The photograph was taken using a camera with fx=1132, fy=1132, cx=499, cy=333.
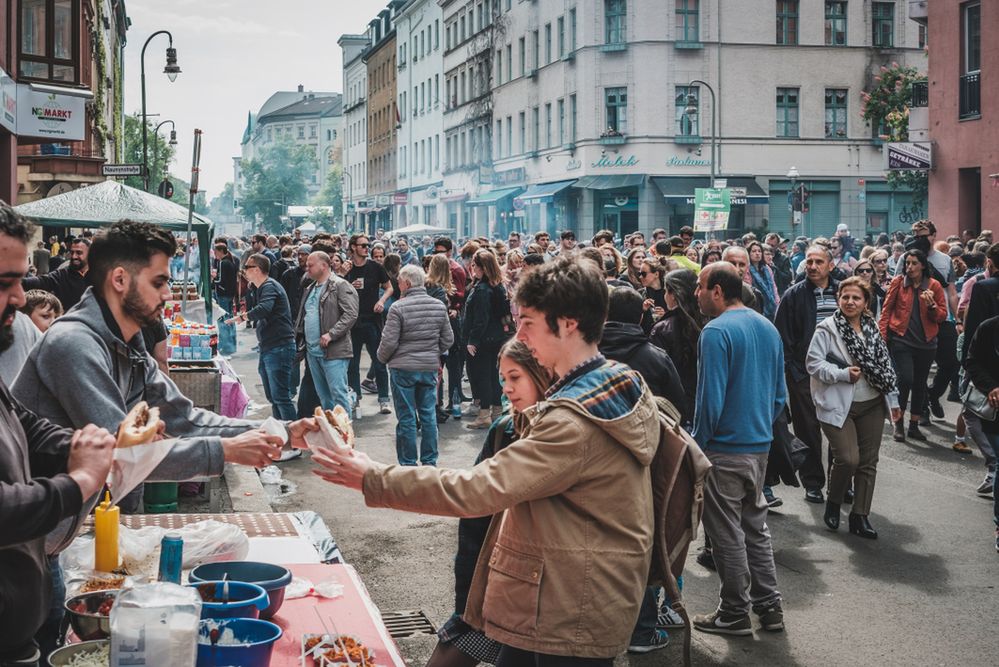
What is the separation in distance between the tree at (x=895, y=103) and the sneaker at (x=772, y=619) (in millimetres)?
40184

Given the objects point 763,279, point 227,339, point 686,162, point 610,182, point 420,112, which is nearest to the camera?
point 763,279

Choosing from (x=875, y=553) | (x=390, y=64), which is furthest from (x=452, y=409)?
(x=390, y=64)

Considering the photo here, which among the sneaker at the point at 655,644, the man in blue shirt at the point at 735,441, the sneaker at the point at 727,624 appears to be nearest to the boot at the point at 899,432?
the man in blue shirt at the point at 735,441

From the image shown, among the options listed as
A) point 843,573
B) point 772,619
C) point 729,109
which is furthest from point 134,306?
point 729,109

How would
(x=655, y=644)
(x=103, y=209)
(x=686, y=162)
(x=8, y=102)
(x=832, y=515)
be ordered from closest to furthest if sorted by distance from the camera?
(x=655, y=644) < (x=832, y=515) < (x=103, y=209) < (x=8, y=102) < (x=686, y=162)

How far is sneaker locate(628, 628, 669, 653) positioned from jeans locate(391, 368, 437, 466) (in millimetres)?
4222

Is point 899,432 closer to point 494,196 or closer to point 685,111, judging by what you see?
point 685,111

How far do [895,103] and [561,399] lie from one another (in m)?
46.2

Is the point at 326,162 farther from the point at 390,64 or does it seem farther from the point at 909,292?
the point at 909,292

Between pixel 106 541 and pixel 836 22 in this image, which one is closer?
pixel 106 541

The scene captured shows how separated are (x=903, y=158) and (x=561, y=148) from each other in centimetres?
2328

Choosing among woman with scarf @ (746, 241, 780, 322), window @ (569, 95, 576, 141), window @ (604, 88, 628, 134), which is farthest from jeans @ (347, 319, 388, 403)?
window @ (569, 95, 576, 141)

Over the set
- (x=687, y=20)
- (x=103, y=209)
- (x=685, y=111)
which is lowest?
(x=103, y=209)

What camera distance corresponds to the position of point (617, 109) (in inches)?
1871
